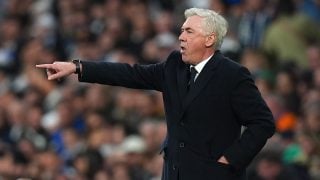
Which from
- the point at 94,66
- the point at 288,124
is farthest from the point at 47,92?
the point at 94,66

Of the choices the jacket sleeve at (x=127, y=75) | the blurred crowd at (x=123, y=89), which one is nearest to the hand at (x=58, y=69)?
the jacket sleeve at (x=127, y=75)

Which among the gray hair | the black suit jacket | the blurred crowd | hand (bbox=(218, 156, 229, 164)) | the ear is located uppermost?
the gray hair

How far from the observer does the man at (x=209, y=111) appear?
19.6ft

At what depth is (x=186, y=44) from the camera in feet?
20.0

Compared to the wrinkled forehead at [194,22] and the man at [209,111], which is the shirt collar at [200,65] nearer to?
the man at [209,111]

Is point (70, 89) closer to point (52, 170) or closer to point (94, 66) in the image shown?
point (52, 170)

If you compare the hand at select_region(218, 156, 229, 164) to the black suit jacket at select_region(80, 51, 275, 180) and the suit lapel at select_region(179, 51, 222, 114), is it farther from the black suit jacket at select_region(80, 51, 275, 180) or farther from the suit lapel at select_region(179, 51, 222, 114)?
the suit lapel at select_region(179, 51, 222, 114)

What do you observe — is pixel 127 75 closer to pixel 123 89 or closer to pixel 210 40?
pixel 210 40

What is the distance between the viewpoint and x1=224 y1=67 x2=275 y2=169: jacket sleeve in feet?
19.6

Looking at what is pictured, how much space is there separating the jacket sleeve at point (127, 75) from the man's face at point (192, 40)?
0.30 metres

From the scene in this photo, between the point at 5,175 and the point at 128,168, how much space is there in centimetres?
155

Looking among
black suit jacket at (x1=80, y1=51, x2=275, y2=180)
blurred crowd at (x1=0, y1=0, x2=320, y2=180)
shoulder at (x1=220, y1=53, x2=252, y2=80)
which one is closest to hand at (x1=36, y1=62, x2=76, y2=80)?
black suit jacket at (x1=80, y1=51, x2=275, y2=180)

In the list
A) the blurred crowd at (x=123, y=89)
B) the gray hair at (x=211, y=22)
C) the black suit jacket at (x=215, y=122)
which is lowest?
the blurred crowd at (x=123, y=89)

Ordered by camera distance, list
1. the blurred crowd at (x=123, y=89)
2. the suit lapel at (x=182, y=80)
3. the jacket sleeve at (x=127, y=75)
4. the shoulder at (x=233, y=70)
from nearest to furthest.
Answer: the shoulder at (x=233, y=70) → the suit lapel at (x=182, y=80) → the jacket sleeve at (x=127, y=75) → the blurred crowd at (x=123, y=89)
